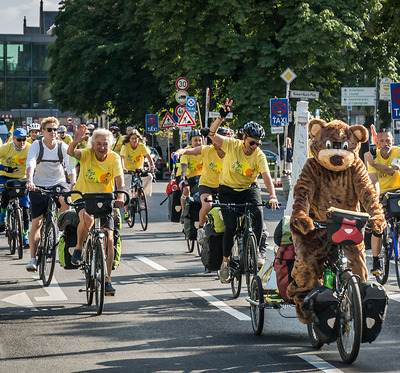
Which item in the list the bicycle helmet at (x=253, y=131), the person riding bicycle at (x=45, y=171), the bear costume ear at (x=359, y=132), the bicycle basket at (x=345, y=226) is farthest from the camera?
the person riding bicycle at (x=45, y=171)

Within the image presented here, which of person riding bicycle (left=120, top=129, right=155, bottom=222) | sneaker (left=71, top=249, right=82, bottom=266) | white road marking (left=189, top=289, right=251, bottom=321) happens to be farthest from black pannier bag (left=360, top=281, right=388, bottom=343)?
person riding bicycle (left=120, top=129, right=155, bottom=222)

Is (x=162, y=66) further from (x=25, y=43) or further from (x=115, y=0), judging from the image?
(x=25, y=43)

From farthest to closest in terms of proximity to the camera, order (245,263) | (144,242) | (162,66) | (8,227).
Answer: (162,66), (144,242), (8,227), (245,263)

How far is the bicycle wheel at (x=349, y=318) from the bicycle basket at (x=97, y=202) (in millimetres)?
3195

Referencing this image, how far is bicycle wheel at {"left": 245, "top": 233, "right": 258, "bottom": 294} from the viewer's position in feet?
31.7

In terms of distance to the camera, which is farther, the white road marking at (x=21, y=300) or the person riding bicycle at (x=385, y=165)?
the person riding bicycle at (x=385, y=165)

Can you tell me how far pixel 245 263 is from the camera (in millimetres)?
9844

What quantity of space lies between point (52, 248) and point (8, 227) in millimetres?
3996

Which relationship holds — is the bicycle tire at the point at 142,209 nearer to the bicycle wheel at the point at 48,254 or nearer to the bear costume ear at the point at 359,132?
the bicycle wheel at the point at 48,254

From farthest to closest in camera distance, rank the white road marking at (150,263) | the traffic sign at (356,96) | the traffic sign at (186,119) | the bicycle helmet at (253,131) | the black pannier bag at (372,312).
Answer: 1. the traffic sign at (186,119)
2. the traffic sign at (356,96)
3. the white road marking at (150,263)
4. the bicycle helmet at (253,131)
5. the black pannier bag at (372,312)

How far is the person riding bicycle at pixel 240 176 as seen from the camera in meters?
10.1

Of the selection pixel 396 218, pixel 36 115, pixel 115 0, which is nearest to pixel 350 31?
pixel 115 0

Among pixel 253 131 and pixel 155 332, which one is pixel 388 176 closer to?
pixel 253 131

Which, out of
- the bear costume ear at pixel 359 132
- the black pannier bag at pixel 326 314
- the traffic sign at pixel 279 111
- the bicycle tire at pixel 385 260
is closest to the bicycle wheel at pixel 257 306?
the black pannier bag at pixel 326 314
